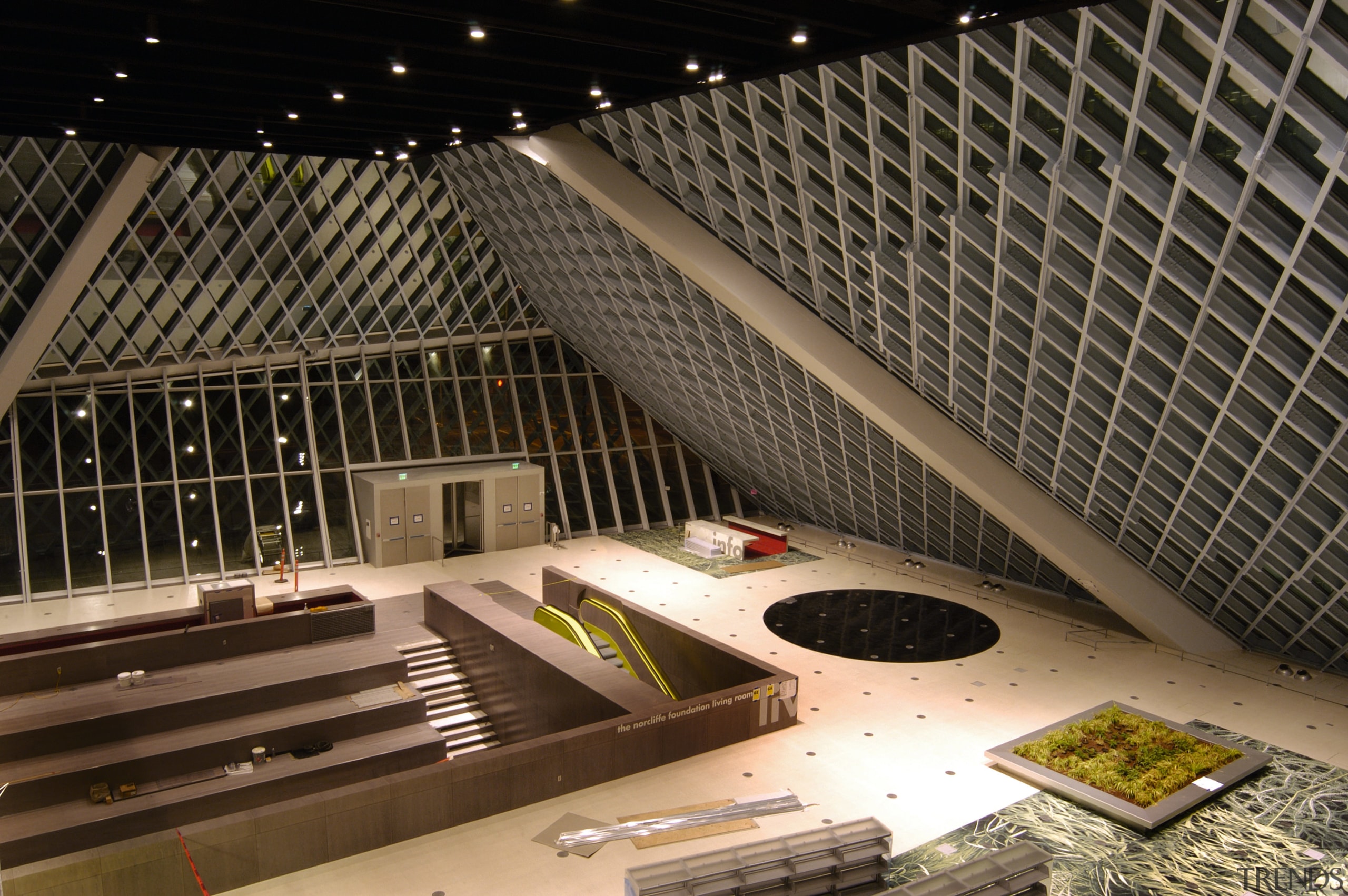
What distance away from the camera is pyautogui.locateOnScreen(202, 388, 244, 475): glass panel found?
71.8 feet

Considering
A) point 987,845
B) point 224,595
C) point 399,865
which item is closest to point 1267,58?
point 987,845

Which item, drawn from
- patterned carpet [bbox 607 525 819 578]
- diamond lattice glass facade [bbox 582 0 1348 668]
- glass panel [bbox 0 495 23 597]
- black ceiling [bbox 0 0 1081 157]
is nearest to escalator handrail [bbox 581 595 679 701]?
patterned carpet [bbox 607 525 819 578]

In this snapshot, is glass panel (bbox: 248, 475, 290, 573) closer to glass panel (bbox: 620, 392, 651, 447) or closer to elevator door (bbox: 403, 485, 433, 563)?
elevator door (bbox: 403, 485, 433, 563)

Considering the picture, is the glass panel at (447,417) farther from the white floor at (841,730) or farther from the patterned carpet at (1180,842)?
the patterned carpet at (1180,842)

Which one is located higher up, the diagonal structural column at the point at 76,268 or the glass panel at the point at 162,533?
the diagonal structural column at the point at 76,268

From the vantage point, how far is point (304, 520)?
72.1 feet

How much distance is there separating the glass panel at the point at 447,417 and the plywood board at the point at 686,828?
52.3ft

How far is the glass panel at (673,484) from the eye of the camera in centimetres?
2616

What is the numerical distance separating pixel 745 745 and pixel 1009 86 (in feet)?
26.6

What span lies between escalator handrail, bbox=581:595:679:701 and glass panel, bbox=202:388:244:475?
34.8ft

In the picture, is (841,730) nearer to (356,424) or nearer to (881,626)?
(881,626)

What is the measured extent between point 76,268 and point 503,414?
10.6 meters

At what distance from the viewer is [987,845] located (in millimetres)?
9383

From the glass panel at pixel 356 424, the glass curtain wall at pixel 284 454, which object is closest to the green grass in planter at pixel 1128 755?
the glass curtain wall at pixel 284 454
